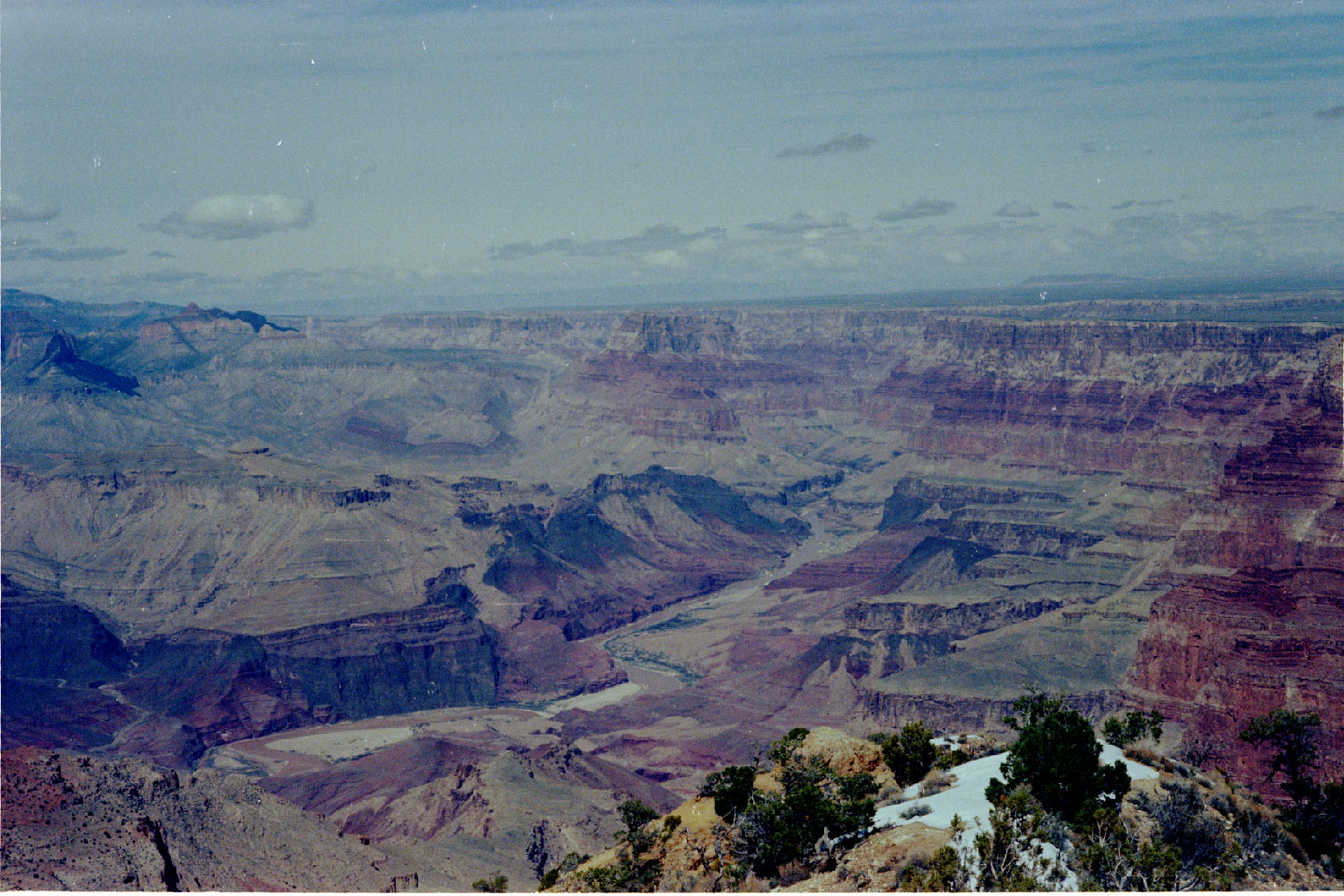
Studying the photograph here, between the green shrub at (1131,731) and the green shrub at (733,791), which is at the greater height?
the green shrub at (1131,731)

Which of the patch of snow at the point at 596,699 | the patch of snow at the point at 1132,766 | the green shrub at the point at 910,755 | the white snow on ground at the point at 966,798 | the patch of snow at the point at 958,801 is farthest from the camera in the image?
the patch of snow at the point at 596,699

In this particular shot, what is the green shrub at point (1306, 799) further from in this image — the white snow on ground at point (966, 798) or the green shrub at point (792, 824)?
the green shrub at point (792, 824)

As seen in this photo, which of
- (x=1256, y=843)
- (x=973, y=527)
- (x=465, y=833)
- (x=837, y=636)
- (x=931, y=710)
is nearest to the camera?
(x=1256, y=843)

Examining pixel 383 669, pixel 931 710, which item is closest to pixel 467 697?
pixel 383 669

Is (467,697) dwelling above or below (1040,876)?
below

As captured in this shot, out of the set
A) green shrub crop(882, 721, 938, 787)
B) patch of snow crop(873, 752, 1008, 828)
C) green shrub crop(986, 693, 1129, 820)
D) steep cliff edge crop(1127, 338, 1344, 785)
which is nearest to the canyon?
steep cliff edge crop(1127, 338, 1344, 785)

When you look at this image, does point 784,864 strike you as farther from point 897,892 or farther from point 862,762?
point 862,762

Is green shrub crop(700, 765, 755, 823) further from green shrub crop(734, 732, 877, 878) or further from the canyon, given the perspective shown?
the canyon

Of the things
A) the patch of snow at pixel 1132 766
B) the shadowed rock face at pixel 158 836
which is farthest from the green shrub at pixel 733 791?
the shadowed rock face at pixel 158 836

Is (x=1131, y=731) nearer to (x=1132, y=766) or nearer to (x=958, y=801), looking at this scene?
(x=1132, y=766)

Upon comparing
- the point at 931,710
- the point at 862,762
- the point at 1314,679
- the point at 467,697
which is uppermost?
the point at 862,762
